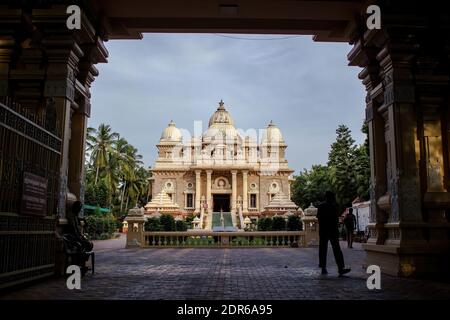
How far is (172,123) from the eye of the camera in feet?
187

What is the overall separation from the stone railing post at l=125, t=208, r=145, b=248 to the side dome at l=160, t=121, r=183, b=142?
35605mm

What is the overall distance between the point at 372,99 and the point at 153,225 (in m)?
16.7

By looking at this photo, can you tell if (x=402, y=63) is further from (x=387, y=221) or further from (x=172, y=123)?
(x=172, y=123)

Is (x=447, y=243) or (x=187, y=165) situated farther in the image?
(x=187, y=165)

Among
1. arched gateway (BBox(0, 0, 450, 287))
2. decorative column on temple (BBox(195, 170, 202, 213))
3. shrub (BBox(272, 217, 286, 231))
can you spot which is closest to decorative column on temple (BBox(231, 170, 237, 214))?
decorative column on temple (BBox(195, 170, 202, 213))

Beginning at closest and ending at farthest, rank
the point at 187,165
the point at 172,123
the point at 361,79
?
the point at 361,79 < the point at 187,165 < the point at 172,123

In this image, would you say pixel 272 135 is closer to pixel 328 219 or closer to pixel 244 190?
pixel 244 190

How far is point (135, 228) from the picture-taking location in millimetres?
19438

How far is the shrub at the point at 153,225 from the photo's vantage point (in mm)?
23844

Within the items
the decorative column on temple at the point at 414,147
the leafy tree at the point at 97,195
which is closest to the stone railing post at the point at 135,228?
the decorative column on temple at the point at 414,147

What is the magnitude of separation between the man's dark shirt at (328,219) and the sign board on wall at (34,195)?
4.99 meters

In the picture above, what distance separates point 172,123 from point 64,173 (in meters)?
49.3
